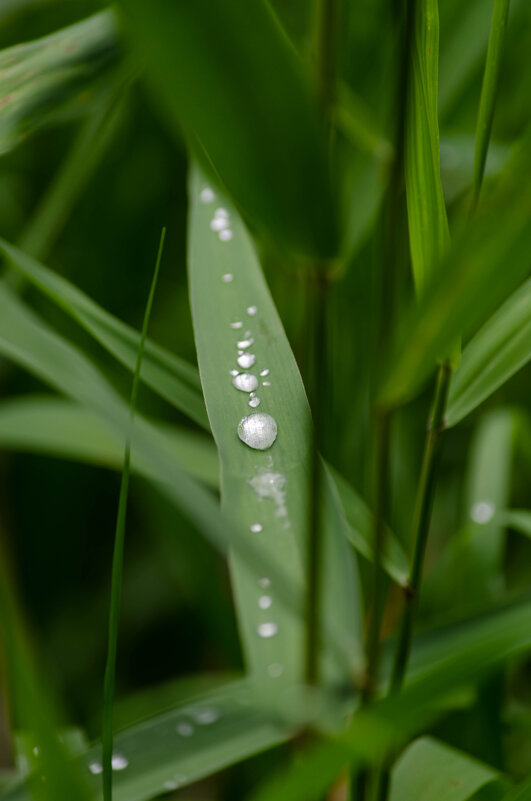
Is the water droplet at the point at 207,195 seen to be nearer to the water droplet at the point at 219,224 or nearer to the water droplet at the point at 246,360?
the water droplet at the point at 219,224

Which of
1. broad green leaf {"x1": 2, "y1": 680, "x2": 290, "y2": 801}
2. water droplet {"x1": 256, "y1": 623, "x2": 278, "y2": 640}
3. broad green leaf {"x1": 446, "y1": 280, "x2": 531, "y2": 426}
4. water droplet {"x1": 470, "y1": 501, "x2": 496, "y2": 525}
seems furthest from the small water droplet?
water droplet {"x1": 470, "y1": 501, "x2": 496, "y2": 525}

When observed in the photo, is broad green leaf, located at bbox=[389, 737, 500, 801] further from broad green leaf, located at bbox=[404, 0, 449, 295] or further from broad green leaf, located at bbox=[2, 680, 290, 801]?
broad green leaf, located at bbox=[404, 0, 449, 295]

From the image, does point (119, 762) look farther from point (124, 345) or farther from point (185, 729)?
point (124, 345)

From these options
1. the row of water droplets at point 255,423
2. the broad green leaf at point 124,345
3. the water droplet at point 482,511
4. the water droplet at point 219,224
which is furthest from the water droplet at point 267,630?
the water droplet at point 482,511

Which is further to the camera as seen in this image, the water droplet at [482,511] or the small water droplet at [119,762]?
the water droplet at [482,511]

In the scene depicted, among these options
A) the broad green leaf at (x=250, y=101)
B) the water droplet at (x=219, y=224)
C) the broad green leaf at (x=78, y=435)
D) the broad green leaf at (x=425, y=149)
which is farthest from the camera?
the broad green leaf at (x=78, y=435)

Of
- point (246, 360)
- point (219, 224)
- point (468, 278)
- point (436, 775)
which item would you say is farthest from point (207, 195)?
point (436, 775)
